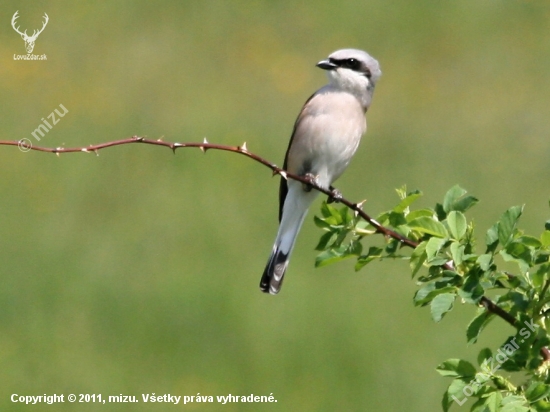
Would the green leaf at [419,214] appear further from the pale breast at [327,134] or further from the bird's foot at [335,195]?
the pale breast at [327,134]

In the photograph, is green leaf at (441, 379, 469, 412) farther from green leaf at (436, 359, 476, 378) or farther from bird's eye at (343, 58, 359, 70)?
bird's eye at (343, 58, 359, 70)

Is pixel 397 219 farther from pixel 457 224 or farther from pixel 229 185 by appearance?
pixel 229 185

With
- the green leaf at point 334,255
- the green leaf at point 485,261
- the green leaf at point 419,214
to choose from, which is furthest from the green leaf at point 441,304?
the green leaf at point 334,255

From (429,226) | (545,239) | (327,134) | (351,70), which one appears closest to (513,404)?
(545,239)

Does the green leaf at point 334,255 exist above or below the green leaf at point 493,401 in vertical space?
above

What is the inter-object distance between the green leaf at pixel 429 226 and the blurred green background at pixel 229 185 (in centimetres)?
538

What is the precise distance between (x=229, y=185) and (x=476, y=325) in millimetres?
8654

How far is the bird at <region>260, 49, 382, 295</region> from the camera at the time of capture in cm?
503

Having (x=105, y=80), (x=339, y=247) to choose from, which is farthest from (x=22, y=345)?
(x=105, y=80)

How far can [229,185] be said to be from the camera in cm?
1108

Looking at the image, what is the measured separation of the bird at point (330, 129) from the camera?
503 cm

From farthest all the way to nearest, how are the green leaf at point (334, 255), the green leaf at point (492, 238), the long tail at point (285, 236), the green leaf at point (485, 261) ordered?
the long tail at point (285, 236), the green leaf at point (334, 255), the green leaf at point (492, 238), the green leaf at point (485, 261)

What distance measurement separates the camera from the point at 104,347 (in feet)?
27.3

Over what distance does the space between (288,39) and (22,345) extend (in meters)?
10.3
